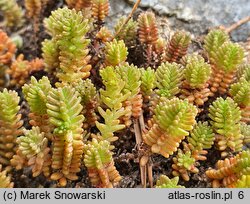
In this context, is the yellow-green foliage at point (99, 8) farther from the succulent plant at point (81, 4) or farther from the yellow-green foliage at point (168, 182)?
the yellow-green foliage at point (168, 182)

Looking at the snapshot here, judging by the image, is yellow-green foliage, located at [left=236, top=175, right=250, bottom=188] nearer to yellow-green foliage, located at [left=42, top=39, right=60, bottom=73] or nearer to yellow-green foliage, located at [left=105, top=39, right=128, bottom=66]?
yellow-green foliage, located at [left=105, top=39, right=128, bottom=66]

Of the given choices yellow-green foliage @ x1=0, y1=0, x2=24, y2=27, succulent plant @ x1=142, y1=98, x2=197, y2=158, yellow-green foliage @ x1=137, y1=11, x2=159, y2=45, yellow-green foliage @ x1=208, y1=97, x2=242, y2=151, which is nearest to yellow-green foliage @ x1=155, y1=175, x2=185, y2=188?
succulent plant @ x1=142, y1=98, x2=197, y2=158

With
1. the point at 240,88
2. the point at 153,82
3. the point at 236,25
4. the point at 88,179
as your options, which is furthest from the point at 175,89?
the point at 236,25

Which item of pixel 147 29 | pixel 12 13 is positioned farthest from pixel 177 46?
pixel 12 13

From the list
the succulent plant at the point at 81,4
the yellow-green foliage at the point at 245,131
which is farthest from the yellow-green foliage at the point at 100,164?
the succulent plant at the point at 81,4

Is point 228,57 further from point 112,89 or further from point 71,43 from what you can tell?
point 71,43

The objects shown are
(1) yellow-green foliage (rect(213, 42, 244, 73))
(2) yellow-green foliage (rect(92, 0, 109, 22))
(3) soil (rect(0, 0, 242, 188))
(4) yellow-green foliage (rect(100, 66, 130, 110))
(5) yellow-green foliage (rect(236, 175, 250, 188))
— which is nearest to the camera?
(5) yellow-green foliage (rect(236, 175, 250, 188))

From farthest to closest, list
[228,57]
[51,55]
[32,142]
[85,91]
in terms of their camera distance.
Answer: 1. [51,55]
2. [228,57]
3. [85,91]
4. [32,142]

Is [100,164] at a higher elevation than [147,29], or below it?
below
